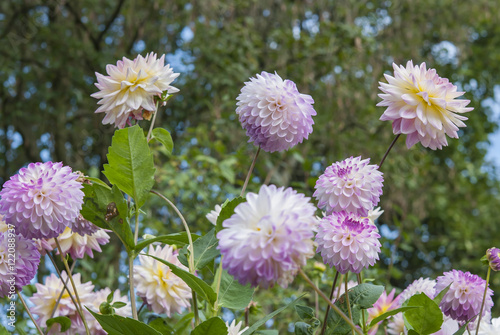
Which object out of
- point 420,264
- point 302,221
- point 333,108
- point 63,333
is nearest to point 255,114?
point 302,221

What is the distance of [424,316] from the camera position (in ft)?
2.10

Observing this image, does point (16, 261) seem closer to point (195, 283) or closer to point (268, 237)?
point (195, 283)

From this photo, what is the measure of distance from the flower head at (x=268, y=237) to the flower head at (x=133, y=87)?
0.33 m

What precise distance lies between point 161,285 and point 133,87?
0.98 feet

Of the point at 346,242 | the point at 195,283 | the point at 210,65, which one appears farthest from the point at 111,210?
the point at 210,65

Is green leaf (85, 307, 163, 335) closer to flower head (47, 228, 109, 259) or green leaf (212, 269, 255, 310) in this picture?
green leaf (212, 269, 255, 310)

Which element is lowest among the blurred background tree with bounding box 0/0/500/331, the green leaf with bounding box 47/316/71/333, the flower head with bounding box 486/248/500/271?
the green leaf with bounding box 47/316/71/333

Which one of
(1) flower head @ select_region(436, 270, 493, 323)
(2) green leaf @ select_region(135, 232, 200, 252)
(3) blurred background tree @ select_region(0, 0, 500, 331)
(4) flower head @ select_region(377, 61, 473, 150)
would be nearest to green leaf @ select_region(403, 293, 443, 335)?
(1) flower head @ select_region(436, 270, 493, 323)

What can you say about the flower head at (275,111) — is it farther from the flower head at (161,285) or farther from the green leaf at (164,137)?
the flower head at (161,285)

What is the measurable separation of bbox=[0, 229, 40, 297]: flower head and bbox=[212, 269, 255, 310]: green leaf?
243mm

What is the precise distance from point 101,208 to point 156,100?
17cm

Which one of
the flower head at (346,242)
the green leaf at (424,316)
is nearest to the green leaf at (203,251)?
the flower head at (346,242)

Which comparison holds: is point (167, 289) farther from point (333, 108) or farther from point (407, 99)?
point (333, 108)

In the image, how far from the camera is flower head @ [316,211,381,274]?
2.03 feet
